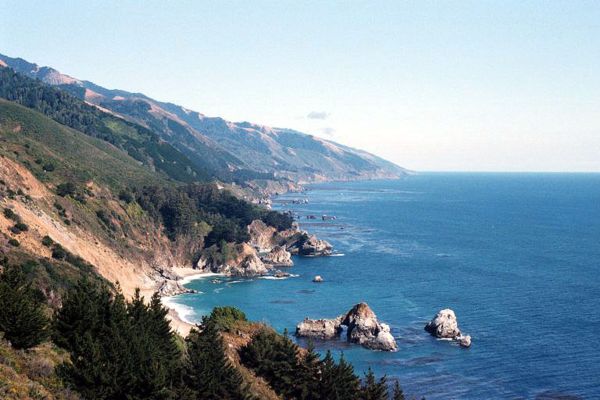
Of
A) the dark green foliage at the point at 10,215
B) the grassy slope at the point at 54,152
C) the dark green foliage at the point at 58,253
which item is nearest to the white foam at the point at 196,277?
the grassy slope at the point at 54,152

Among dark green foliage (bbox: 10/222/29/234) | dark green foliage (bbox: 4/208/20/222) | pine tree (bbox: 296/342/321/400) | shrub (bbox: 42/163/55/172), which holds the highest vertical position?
shrub (bbox: 42/163/55/172)

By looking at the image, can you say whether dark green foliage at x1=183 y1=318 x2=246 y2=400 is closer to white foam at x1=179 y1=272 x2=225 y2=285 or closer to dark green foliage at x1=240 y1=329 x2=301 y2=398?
dark green foliage at x1=240 y1=329 x2=301 y2=398

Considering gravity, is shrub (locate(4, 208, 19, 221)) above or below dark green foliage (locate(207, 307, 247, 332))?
above

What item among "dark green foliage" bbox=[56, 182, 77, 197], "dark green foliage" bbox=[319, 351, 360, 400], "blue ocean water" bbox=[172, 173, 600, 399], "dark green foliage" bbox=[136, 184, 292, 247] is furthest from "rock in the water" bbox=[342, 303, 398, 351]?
"dark green foliage" bbox=[136, 184, 292, 247]

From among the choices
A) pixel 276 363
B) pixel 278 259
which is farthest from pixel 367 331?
pixel 278 259

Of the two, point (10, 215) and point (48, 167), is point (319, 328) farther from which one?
point (48, 167)

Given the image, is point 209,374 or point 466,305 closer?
point 209,374

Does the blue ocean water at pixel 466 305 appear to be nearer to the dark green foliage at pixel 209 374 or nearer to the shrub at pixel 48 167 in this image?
the dark green foliage at pixel 209 374
